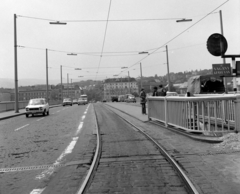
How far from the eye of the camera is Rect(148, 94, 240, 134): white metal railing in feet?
25.9

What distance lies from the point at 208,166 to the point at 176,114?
497 centimetres

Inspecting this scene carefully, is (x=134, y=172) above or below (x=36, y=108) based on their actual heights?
below

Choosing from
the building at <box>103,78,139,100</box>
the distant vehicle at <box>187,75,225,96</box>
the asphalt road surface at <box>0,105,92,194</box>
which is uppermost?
the building at <box>103,78,139,100</box>

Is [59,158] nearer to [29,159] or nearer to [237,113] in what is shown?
[29,159]

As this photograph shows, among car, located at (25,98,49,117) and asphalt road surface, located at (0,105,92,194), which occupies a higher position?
car, located at (25,98,49,117)

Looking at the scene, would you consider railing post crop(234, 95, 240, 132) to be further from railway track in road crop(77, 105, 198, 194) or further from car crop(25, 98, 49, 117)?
car crop(25, 98, 49, 117)

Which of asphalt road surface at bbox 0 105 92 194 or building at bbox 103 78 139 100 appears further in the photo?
building at bbox 103 78 139 100

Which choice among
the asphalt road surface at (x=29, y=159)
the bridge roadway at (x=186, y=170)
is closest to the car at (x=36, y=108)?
→ the asphalt road surface at (x=29, y=159)

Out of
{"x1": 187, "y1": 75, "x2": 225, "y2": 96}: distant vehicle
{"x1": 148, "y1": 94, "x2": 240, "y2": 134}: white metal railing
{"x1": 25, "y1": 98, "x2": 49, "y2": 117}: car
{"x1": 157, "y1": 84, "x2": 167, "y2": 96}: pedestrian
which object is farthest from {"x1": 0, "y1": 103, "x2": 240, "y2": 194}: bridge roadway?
{"x1": 25, "y1": 98, "x2": 49, "y2": 117}: car

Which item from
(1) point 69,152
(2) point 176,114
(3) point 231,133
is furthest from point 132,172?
(2) point 176,114

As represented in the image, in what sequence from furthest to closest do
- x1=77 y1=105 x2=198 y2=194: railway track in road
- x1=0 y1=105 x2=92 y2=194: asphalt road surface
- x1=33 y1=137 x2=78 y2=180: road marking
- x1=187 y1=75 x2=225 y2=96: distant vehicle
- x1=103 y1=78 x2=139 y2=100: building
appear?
x1=103 y1=78 x2=139 y2=100: building → x1=187 y1=75 x2=225 y2=96: distant vehicle → x1=33 y1=137 x2=78 y2=180: road marking → x1=0 y1=105 x2=92 y2=194: asphalt road surface → x1=77 y1=105 x2=198 y2=194: railway track in road

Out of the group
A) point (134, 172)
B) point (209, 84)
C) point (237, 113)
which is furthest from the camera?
point (209, 84)

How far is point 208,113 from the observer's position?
329 inches

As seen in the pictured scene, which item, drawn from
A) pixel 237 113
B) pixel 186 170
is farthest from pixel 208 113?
pixel 186 170
